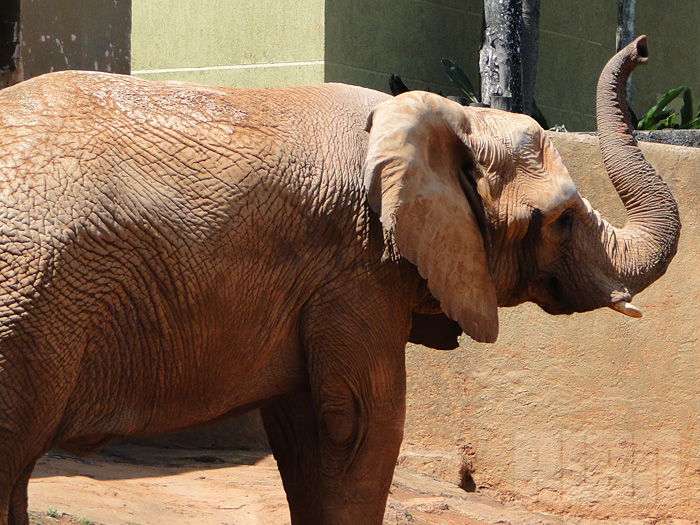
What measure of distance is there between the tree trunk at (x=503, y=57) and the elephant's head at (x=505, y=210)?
228 inches

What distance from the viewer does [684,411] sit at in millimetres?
7199

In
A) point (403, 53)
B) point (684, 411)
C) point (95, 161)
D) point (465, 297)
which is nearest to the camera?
point (95, 161)

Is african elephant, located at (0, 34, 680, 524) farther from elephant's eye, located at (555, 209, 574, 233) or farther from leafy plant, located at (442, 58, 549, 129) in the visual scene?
leafy plant, located at (442, 58, 549, 129)

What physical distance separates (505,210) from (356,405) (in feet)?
3.14

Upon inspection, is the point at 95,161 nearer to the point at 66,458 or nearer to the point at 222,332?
the point at 222,332

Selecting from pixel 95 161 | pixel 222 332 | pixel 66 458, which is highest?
pixel 95 161

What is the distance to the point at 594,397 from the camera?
729cm

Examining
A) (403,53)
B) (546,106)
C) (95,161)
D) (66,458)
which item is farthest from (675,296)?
(546,106)

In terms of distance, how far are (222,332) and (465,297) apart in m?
0.95

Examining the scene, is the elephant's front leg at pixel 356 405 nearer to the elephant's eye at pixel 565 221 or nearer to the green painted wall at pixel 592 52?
the elephant's eye at pixel 565 221

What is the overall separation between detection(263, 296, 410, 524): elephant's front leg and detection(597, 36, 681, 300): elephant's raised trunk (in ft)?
3.69

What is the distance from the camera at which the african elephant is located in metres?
3.77

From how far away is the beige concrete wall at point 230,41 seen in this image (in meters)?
12.5

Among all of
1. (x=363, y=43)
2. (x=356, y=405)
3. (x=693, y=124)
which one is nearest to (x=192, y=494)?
(x=356, y=405)
